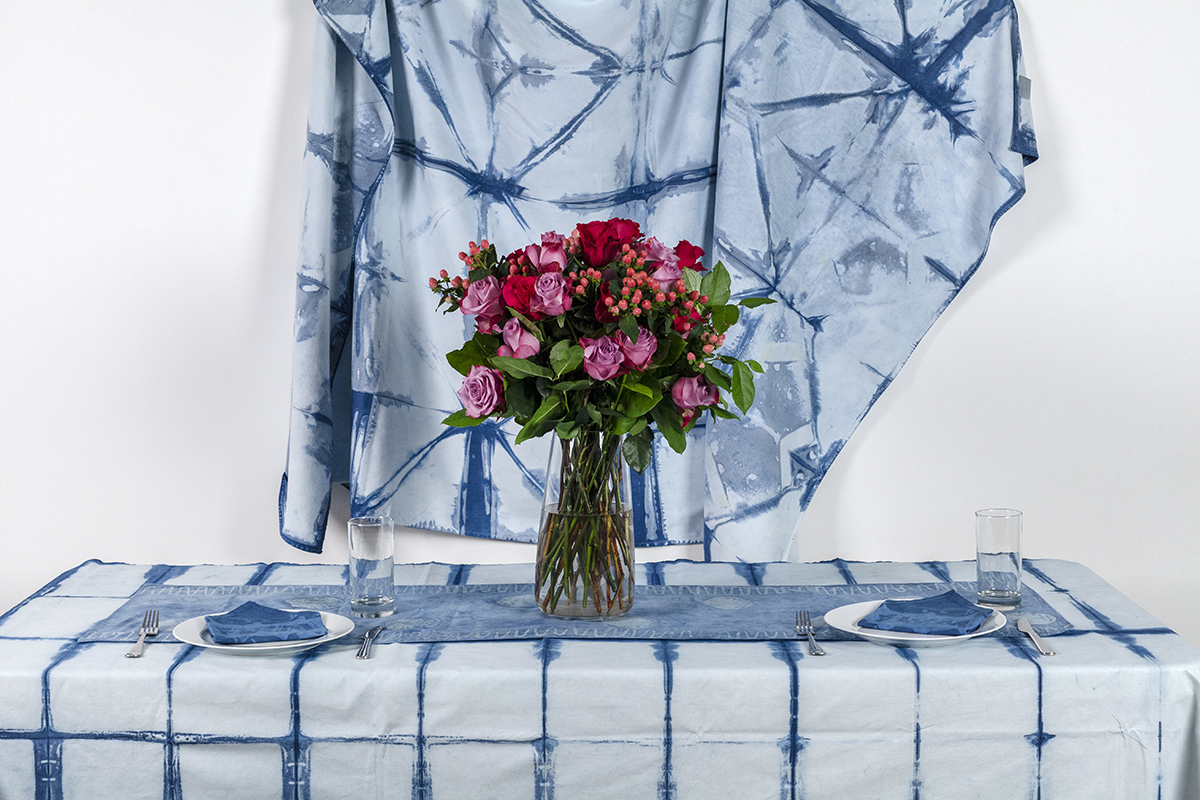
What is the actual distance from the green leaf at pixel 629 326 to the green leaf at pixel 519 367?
10 cm

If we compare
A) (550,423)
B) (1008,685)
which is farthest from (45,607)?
(1008,685)

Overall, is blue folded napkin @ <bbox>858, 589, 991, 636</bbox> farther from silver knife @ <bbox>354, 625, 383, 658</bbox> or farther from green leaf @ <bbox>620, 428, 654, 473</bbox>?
silver knife @ <bbox>354, 625, 383, 658</bbox>

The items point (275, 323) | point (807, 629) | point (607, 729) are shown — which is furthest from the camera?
point (275, 323)

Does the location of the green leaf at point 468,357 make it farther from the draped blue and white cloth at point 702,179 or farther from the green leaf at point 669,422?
the draped blue and white cloth at point 702,179

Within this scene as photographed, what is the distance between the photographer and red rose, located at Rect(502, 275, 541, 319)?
3.72ft

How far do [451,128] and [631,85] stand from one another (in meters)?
0.37

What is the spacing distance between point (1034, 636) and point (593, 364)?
57cm

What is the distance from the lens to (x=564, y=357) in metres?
1.13

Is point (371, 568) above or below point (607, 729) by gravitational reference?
above

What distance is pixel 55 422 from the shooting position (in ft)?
7.22

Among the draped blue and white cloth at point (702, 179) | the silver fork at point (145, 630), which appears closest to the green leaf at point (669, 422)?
the silver fork at point (145, 630)

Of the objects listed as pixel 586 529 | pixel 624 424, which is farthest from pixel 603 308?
pixel 586 529

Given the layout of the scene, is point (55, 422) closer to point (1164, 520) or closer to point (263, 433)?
point (263, 433)

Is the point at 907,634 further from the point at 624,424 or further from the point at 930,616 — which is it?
the point at 624,424
